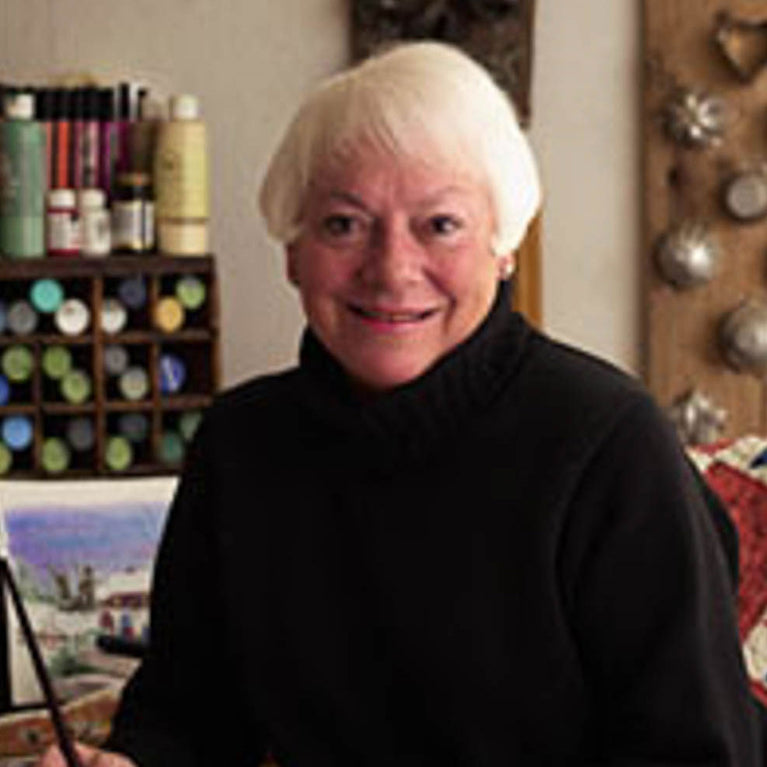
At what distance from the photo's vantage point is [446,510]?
1.35 meters

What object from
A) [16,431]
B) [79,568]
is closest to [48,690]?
[79,568]

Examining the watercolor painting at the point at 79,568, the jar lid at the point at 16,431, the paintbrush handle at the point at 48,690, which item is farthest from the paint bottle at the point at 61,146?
the paintbrush handle at the point at 48,690

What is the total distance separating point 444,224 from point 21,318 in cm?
165

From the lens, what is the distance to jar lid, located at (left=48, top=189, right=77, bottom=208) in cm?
282

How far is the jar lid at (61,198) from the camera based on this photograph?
2.82 m

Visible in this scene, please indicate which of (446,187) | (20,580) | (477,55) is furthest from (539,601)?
(477,55)

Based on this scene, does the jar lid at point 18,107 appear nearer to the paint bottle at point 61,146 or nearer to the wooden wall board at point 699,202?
the paint bottle at point 61,146

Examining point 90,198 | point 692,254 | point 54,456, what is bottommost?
point 54,456

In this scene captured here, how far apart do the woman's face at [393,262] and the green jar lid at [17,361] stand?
1.53 m

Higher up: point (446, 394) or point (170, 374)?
point (446, 394)

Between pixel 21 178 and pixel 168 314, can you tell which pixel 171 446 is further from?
pixel 21 178

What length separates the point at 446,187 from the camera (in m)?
1.30

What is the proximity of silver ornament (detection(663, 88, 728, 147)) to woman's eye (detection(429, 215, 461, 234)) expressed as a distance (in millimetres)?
1936

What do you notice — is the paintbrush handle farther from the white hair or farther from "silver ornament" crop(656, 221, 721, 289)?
"silver ornament" crop(656, 221, 721, 289)
